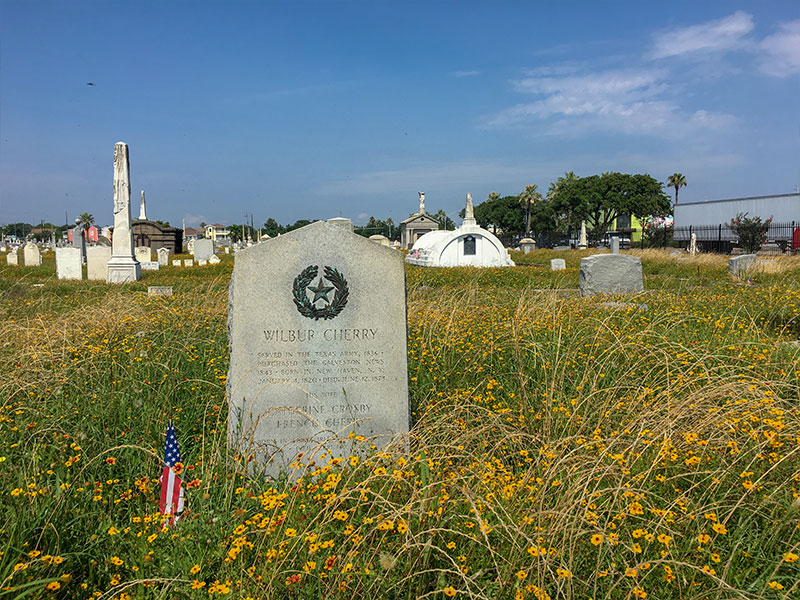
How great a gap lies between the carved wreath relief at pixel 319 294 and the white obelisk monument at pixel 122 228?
15.4m

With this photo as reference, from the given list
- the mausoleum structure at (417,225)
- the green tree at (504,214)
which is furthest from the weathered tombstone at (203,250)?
the green tree at (504,214)

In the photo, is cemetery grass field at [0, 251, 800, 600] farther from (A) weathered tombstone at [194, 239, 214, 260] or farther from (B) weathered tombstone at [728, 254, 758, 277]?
(A) weathered tombstone at [194, 239, 214, 260]

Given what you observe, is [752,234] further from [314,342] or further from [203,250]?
[314,342]

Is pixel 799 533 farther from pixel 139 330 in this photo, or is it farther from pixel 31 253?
pixel 31 253

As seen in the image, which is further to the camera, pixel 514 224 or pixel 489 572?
pixel 514 224

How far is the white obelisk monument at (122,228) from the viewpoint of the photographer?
57.6 ft

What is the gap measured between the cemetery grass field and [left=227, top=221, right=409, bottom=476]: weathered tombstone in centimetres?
34

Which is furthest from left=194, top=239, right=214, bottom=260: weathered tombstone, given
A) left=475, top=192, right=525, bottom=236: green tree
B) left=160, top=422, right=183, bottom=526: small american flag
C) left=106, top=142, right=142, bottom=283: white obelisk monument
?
left=475, top=192, right=525, bottom=236: green tree

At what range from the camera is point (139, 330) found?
690 centimetres

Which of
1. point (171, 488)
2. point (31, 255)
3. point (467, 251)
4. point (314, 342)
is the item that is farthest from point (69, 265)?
point (171, 488)

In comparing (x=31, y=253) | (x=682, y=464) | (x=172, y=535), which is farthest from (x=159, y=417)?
(x=31, y=253)

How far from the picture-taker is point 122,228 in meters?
18.1

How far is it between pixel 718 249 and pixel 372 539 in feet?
138

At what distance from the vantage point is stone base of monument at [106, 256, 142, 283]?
1745cm
